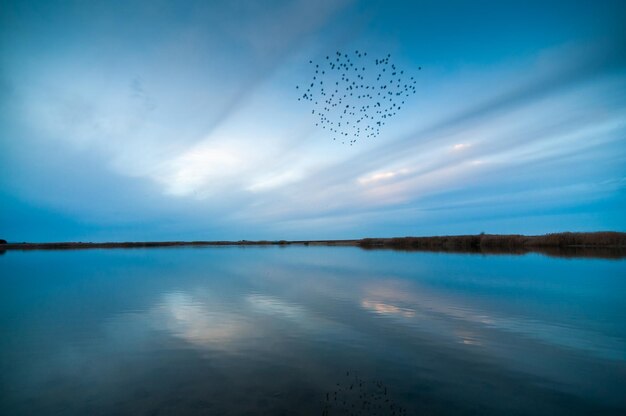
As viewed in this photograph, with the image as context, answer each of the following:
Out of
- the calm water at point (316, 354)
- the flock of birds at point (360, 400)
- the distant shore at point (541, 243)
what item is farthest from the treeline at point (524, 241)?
the flock of birds at point (360, 400)

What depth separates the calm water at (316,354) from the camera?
7.00 metres

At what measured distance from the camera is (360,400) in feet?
23.2

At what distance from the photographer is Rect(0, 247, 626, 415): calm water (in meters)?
7.00

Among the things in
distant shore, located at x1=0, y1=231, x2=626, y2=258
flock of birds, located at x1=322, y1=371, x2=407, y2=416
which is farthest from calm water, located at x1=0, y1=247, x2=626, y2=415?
distant shore, located at x1=0, y1=231, x2=626, y2=258

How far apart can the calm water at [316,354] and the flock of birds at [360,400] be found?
39 mm

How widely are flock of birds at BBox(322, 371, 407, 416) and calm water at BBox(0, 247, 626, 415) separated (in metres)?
0.04

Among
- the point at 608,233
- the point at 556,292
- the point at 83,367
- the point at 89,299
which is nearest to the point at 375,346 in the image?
the point at 83,367

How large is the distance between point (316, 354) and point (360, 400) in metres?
3.09

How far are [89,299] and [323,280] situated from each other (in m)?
16.6

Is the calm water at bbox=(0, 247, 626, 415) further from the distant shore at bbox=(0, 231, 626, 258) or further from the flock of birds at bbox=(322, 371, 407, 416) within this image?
the distant shore at bbox=(0, 231, 626, 258)

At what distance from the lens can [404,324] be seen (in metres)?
13.5

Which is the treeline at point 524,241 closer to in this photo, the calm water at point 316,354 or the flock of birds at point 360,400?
the calm water at point 316,354

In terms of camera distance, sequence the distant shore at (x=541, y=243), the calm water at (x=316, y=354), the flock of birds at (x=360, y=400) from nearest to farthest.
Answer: the flock of birds at (x=360, y=400) < the calm water at (x=316, y=354) < the distant shore at (x=541, y=243)

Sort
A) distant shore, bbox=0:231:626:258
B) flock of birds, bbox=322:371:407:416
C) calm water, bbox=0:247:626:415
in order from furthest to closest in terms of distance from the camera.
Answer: distant shore, bbox=0:231:626:258
calm water, bbox=0:247:626:415
flock of birds, bbox=322:371:407:416
